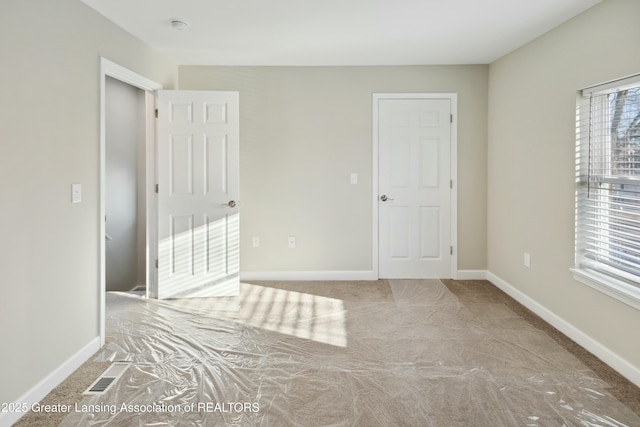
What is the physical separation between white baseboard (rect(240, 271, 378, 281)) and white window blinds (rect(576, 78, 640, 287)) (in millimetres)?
2277

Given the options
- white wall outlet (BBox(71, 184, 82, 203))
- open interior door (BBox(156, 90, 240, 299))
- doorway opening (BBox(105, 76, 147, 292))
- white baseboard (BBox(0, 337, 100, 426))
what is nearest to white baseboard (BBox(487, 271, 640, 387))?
open interior door (BBox(156, 90, 240, 299))

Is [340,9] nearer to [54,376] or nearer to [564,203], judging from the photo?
[564,203]

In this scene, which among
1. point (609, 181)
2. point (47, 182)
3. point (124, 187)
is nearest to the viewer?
point (47, 182)

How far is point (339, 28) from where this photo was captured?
11.3 feet

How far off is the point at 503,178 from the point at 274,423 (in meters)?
3.42

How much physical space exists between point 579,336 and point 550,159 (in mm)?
1391

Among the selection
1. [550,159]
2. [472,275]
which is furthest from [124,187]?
[550,159]

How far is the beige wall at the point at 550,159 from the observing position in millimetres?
2693

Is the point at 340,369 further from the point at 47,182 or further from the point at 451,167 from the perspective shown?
the point at 451,167

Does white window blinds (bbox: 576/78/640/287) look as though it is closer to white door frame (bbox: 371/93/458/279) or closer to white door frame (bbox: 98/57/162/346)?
white door frame (bbox: 371/93/458/279)

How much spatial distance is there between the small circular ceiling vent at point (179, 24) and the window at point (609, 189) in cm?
303

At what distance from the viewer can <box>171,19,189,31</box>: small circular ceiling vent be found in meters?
3.27

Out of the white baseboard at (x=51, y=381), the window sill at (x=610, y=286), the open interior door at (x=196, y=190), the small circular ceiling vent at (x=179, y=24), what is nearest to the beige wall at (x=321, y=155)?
the open interior door at (x=196, y=190)

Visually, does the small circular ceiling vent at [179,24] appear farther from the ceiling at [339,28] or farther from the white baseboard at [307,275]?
the white baseboard at [307,275]
